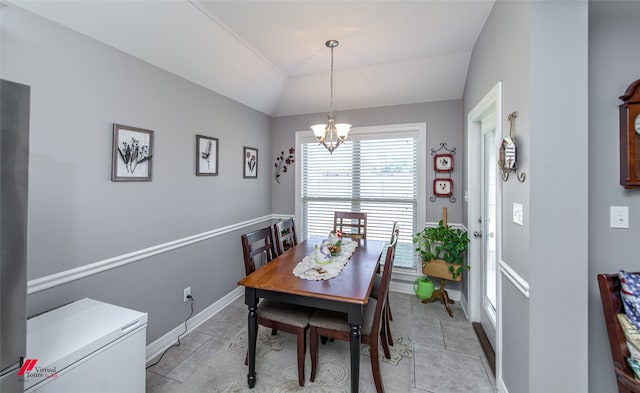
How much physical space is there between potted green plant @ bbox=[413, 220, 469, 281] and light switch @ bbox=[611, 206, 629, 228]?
1.37 meters

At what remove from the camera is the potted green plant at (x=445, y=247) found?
110 inches

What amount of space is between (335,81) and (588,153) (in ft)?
8.25

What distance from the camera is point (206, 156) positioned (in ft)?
8.88

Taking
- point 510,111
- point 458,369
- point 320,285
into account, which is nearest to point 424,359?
point 458,369

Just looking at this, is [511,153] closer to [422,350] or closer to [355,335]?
[355,335]

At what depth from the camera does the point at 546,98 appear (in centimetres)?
132

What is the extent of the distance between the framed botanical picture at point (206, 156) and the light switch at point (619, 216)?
10.2 ft

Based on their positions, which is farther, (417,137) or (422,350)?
(417,137)

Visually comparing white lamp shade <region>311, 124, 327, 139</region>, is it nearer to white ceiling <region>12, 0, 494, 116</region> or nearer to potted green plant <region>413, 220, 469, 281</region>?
white ceiling <region>12, 0, 494, 116</region>

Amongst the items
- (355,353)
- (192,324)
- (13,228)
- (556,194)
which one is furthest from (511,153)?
(192,324)

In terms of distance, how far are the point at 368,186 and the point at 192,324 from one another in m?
2.66

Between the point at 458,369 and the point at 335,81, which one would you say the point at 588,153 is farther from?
the point at 335,81

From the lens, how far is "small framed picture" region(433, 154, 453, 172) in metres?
3.16

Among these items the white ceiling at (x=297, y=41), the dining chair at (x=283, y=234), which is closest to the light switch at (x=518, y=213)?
the white ceiling at (x=297, y=41)
